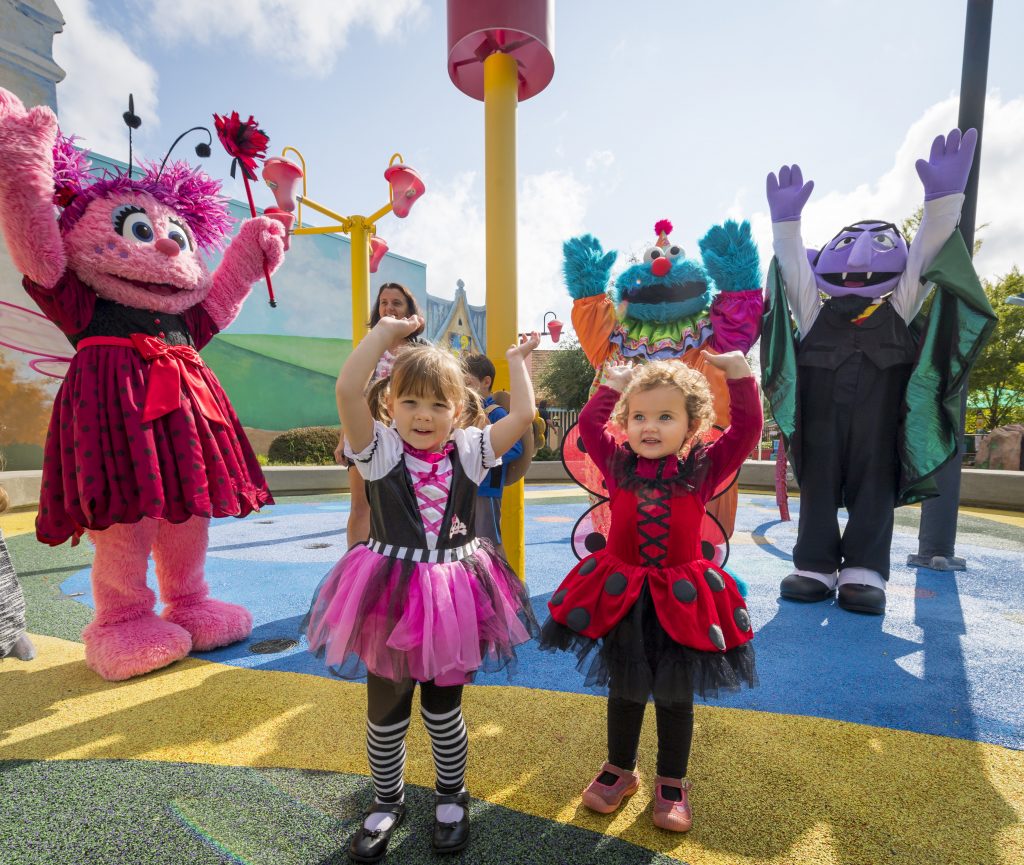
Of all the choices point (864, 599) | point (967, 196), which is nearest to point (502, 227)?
point (864, 599)

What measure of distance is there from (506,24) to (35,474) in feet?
26.9

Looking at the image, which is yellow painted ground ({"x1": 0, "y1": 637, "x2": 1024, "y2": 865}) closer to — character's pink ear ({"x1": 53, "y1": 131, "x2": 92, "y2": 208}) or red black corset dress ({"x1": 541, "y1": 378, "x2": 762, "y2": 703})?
red black corset dress ({"x1": 541, "y1": 378, "x2": 762, "y2": 703})

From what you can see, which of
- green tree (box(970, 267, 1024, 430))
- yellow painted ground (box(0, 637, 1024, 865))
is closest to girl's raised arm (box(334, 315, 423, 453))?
yellow painted ground (box(0, 637, 1024, 865))

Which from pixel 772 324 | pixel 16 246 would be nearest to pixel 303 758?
pixel 16 246

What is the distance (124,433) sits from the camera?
2.29 meters

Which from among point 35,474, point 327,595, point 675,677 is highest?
point 327,595

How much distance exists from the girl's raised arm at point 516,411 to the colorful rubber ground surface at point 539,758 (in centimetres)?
96

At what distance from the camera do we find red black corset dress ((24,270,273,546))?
7.32 ft

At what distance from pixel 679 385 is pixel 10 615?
8.41ft

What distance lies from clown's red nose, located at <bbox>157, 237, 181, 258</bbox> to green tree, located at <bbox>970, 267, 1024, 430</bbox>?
18.5 meters

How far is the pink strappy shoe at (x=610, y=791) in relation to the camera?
154 cm

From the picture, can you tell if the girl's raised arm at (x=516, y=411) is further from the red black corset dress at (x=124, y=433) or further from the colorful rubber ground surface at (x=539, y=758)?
the red black corset dress at (x=124, y=433)

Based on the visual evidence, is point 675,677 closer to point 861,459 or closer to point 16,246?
point 861,459

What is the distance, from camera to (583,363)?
703 inches
